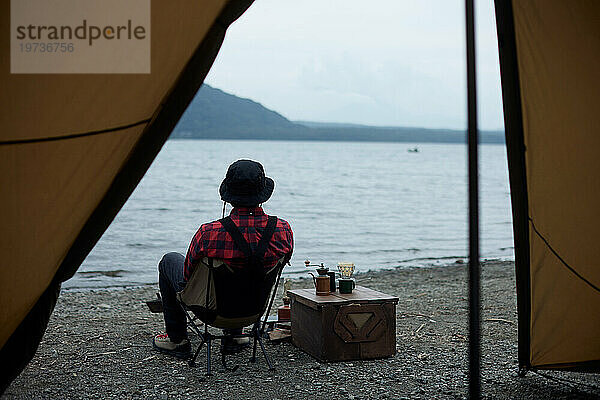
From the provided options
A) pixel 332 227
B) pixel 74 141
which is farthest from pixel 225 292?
pixel 332 227

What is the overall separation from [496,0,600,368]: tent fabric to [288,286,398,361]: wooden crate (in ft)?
3.46

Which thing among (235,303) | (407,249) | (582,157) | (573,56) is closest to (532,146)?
(582,157)

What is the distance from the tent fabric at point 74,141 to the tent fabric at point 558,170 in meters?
2.05

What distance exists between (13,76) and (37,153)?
1.14 ft

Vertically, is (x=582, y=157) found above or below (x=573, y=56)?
below

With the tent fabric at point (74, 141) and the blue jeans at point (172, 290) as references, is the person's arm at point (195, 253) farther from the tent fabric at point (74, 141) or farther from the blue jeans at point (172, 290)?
the tent fabric at point (74, 141)

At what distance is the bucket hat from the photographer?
4750 mm

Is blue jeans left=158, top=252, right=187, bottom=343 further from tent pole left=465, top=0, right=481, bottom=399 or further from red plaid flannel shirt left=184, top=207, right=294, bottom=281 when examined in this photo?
tent pole left=465, top=0, right=481, bottom=399

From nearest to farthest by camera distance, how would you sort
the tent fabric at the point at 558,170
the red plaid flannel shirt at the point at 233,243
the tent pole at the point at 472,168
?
the tent pole at the point at 472,168
the tent fabric at the point at 558,170
the red plaid flannel shirt at the point at 233,243

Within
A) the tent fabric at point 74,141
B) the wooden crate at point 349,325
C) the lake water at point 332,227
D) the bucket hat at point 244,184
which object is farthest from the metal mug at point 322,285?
the lake water at point 332,227

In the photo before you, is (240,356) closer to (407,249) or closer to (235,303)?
(235,303)

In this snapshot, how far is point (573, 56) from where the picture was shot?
448 centimetres

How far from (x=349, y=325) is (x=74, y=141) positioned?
2740 mm

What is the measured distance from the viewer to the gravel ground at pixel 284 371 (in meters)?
4.69
